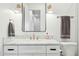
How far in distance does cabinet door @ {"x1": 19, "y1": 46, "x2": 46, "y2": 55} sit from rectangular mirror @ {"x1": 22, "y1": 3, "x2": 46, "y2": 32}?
18 centimetres

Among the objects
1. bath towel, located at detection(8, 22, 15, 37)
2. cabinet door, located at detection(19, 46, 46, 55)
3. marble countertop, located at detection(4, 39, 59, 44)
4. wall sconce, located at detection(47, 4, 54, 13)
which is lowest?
cabinet door, located at detection(19, 46, 46, 55)

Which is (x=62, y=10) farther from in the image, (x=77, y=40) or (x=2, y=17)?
(x=2, y=17)

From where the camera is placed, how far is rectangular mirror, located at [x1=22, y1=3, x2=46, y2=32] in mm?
1086

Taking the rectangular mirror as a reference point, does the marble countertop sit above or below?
below

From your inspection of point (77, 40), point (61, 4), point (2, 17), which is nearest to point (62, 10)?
point (61, 4)

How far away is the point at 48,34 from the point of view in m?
1.08

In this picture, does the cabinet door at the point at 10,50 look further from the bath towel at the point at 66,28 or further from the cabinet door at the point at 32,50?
the bath towel at the point at 66,28

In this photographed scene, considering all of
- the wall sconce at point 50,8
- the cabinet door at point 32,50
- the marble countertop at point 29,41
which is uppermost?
the wall sconce at point 50,8

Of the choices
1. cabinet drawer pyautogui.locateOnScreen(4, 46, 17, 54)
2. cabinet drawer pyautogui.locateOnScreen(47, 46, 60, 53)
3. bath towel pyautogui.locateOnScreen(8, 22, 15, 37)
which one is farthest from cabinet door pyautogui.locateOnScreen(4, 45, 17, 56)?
cabinet drawer pyautogui.locateOnScreen(47, 46, 60, 53)

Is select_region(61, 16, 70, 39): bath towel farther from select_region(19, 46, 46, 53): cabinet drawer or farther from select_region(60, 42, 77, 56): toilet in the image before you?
select_region(19, 46, 46, 53): cabinet drawer

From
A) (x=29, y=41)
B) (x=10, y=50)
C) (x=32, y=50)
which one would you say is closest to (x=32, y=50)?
(x=32, y=50)

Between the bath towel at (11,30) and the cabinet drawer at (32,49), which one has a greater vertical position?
the bath towel at (11,30)

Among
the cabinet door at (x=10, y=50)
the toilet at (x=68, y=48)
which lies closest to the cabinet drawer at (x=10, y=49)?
the cabinet door at (x=10, y=50)

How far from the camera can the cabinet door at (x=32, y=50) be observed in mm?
1085
